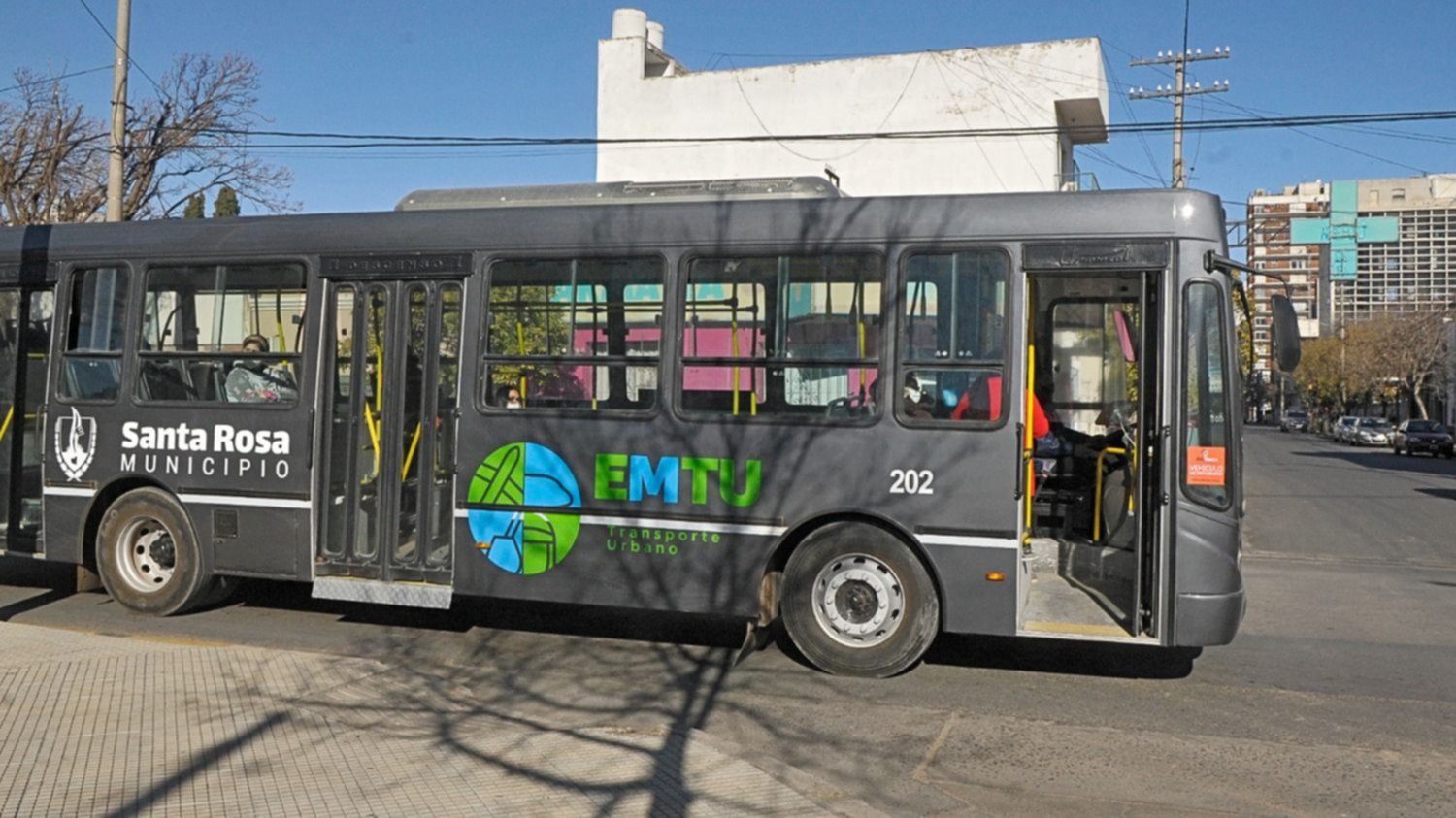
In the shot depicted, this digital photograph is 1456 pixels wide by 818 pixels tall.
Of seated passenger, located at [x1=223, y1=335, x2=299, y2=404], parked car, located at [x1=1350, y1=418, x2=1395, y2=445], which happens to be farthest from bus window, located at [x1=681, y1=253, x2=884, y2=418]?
parked car, located at [x1=1350, y1=418, x2=1395, y2=445]

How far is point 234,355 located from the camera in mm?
9477

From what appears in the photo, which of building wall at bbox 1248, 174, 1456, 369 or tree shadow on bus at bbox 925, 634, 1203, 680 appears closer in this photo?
tree shadow on bus at bbox 925, 634, 1203, 680

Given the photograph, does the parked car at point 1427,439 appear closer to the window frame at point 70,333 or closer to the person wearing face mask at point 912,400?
the person wearing face mask at point 912,400

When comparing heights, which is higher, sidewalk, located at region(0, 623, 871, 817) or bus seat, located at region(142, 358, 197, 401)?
bus seat, located at region(142, 358, 197, 401)

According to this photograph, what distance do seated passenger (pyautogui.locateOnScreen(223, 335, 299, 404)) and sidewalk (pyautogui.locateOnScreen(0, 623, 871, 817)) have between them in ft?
7.60

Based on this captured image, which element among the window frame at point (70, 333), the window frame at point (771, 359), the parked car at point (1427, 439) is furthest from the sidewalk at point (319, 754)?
the parked car at point (1427, 439)

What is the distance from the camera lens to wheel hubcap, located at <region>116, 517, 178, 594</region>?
382 inches

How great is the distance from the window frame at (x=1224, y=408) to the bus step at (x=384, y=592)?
16.3 ft

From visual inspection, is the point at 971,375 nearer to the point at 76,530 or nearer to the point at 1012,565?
the point at 1012,565

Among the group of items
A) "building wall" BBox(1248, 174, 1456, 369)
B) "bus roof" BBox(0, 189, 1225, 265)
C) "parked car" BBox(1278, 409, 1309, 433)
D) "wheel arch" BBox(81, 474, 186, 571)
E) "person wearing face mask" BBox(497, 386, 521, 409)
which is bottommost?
"wheel arch" BBox(81, 474, 186, 571)

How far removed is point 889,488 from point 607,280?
94.5 inches

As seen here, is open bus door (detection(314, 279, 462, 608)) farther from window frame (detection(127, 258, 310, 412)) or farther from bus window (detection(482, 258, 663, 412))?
bus window (detection(482, 258, 663, 412))

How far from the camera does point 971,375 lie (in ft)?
25.6

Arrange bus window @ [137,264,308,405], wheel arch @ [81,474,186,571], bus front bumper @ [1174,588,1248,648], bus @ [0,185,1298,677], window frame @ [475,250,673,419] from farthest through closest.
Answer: wheel arch @ [81,474,186,571], bus window @ [137,264,308,405], window frame @ [475,250,673,419], bus @ [0,185,1298,677], bus front bumper @ [1174,588,1248,648]
